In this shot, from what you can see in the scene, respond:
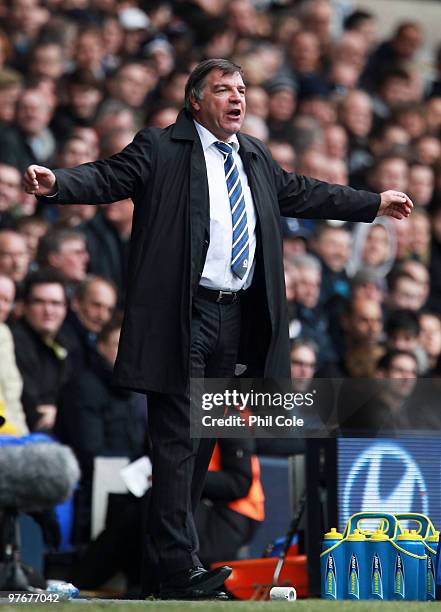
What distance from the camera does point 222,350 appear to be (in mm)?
5883

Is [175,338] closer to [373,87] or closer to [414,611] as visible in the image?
[414,611]

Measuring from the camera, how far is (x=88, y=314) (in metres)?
9.79

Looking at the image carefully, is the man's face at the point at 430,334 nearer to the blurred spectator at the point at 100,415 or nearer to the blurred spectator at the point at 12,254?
the blurred spectator at the point at 100,415

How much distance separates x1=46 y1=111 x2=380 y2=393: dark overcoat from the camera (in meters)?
5.68

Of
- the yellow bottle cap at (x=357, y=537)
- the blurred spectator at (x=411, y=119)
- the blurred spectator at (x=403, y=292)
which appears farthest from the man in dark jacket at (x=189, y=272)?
the blurred spectator at (x=411, y=119)

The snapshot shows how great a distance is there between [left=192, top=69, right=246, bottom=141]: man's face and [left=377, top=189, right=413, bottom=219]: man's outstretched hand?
82 centimetres

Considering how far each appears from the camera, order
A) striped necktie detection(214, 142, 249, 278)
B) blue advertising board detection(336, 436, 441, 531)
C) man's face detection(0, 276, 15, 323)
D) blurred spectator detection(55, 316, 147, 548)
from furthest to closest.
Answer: blurred spectator detection(55, 316, 147, 548), man's face detection(0, 276, 15, 323), blue advertising board detection(336, 436, 441, 531), striped necktie detection(214, 142, 249, 278)

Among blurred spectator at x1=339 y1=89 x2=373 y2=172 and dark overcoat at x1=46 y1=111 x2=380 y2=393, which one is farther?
blurred spectator at x1=339 y1=89 x2=373 y2=172

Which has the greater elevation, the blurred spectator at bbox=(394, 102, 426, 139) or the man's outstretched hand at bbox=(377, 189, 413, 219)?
the blurred spectator at bbox=(394, 102, 426, 139)

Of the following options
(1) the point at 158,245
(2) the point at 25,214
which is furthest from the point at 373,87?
(1) the point at 158,245

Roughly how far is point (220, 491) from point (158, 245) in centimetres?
284

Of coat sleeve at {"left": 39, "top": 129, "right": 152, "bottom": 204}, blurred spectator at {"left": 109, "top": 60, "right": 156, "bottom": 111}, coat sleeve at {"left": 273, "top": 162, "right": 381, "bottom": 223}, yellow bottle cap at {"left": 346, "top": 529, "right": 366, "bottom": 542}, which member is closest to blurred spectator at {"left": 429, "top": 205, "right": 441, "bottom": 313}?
blurred spectator at {"left": 109, "top": 60, "right": 156, "bottom": 111}

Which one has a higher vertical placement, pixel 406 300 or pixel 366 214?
pixel 406 300

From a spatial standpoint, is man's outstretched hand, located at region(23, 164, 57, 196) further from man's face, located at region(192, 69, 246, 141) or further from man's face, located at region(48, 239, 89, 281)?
man's face, located at region(48, 239, 89, 281)
